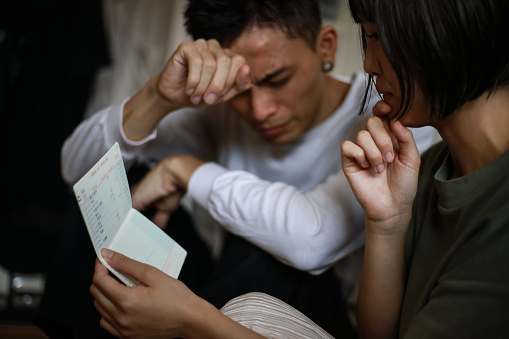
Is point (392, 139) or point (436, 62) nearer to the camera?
point (436, 62)

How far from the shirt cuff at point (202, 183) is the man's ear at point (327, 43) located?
41 centimetres

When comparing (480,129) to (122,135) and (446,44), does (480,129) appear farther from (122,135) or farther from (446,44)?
(122,135)

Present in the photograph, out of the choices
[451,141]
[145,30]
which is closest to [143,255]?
[451,141]

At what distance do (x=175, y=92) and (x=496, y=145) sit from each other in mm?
669

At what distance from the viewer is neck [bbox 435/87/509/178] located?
0.72m

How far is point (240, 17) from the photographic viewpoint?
1143mm

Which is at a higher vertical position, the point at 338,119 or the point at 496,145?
the point at 496,145

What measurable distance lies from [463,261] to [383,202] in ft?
0.56

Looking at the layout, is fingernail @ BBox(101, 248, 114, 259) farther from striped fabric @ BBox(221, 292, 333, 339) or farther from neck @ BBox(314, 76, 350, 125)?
neck @ BBox(314, 76, 350, 125)

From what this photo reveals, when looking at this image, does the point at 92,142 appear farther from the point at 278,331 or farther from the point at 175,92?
the point at 278,331

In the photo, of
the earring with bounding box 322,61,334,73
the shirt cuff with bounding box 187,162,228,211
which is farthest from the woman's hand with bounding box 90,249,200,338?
the earring with bounding box 322,61,334,73

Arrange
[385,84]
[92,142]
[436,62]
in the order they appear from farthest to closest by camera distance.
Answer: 1. [92,142]
2. [385,84]
3. [436,62]

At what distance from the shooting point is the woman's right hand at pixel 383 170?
80 cm

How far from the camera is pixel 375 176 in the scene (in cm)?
83
